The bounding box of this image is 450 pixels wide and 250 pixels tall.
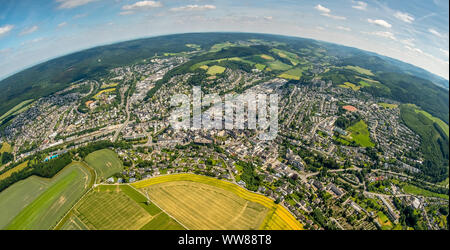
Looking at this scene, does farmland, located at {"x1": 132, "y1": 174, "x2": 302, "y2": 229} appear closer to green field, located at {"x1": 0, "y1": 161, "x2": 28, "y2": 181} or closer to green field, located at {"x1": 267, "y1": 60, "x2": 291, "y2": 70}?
green field, located at {"x1": 0, "y1": 161, "x2": 28, "y2": 181}

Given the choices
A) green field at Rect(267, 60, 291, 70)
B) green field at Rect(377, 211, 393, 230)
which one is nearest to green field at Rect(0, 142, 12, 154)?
green field at Rect(377, 211, 393, 230)

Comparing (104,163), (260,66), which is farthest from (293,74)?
(104,163)

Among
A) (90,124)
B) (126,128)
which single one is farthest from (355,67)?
(90,124)

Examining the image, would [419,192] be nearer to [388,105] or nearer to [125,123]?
[388,105]

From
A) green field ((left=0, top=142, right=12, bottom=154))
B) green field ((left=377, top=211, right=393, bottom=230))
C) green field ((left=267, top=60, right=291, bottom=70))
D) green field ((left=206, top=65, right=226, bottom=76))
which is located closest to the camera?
green field ((left=377, top=211, right=393, bottom=230))

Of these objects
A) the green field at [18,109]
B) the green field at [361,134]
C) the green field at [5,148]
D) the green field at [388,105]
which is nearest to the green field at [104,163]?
the green field at [5,148]
